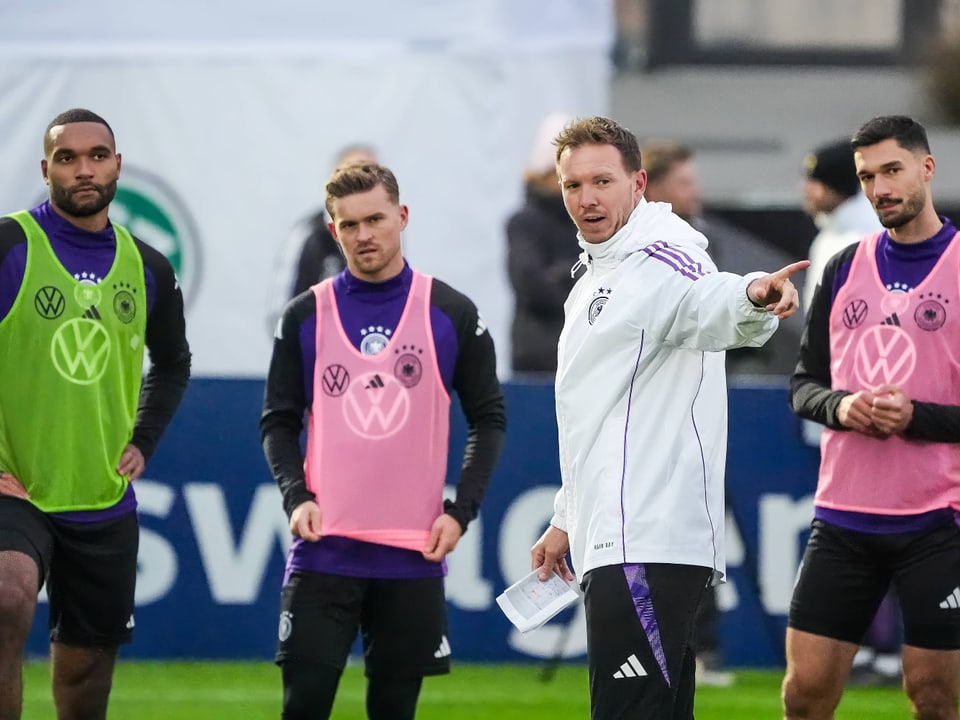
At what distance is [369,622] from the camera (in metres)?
6.84

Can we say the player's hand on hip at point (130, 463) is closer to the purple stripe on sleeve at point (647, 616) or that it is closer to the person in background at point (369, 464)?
the person in background at point (369, 464)

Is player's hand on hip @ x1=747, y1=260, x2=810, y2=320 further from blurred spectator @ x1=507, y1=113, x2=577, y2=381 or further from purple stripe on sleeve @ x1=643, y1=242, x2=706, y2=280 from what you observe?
blurred spectator @ x1=507, y1=113, x2=577, y2=381

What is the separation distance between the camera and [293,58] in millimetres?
13078

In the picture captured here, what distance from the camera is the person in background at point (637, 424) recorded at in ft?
18.5

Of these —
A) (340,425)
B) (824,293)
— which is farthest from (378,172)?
(824,293)

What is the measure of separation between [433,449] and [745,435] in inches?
139

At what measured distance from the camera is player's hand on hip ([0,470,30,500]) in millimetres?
6551

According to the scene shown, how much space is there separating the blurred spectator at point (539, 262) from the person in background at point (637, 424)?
4318 millimetres

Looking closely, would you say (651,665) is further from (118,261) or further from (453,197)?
(453,197)

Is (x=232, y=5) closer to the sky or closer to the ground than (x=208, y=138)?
closer to the sky

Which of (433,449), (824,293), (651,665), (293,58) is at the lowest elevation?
(651,665)

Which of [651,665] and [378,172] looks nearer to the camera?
[651,665]

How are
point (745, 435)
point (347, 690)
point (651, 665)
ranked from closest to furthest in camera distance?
point (651, 665) → point (347, 690) → point (745, 435)

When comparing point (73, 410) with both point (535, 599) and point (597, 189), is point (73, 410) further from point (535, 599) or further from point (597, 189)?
point (597, 189)
